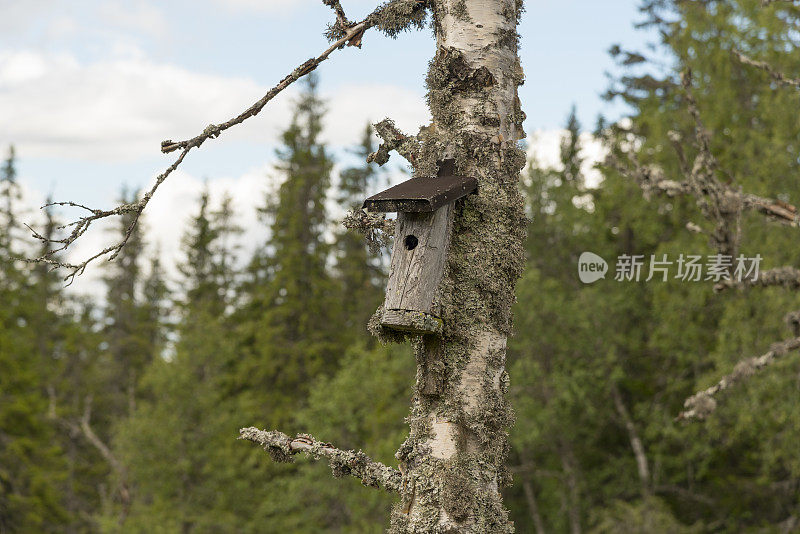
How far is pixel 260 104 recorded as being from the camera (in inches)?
136

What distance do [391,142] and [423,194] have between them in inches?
22.2

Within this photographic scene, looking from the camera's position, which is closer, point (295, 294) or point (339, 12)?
point (339, 12)

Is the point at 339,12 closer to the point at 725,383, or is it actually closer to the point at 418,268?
the point at 418,268

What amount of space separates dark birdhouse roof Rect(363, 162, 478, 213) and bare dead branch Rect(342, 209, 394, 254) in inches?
9.2

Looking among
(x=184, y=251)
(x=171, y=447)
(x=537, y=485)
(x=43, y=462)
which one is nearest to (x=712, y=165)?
(x=171, y=447)

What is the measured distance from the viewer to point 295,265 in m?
25.8

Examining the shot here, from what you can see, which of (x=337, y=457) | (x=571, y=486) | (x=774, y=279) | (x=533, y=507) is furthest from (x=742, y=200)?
(x=533, y=507)

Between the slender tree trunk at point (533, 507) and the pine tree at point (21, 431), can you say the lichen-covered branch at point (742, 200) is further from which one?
the pine tree at point (21, 431)

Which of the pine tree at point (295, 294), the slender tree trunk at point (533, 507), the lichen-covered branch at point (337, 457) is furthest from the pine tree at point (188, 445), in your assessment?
the lichen-covered branch at point (337, 457)

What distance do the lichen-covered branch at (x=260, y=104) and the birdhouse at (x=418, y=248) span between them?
0.68 meters

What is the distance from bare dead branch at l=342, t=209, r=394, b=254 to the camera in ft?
11.7

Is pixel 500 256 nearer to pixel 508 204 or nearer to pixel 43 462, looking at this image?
pixel 508 204

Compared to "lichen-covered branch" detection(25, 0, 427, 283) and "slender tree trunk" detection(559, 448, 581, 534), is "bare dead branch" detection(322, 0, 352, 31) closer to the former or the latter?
"lichen-covered branch" detection(25, 0, 427, 283)

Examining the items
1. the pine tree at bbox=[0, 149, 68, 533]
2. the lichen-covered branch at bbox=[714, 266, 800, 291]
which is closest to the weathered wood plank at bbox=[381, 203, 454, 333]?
the lichen-covered branch at bbox=[714, 266, 800, 291]
